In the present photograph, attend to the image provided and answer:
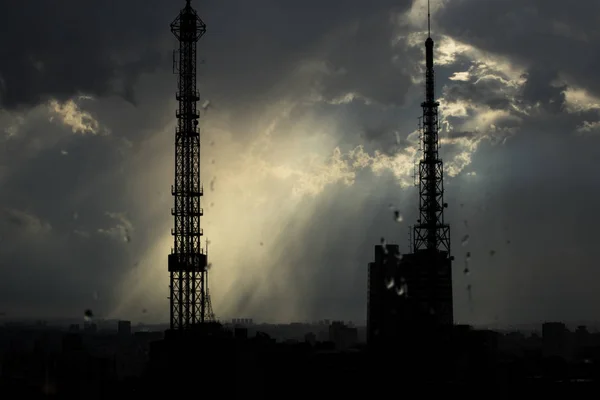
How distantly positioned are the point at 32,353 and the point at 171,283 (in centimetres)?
3230

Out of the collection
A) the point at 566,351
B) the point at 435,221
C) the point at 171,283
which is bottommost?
the point at 566,351

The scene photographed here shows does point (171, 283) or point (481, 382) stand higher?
point (171, 283)

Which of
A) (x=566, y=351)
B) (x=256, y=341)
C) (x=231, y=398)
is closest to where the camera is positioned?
(x=231, y=398)

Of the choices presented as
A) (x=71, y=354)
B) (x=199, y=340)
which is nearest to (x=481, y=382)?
(x=199, y=340)

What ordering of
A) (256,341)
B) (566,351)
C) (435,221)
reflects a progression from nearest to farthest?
(256,341) → (435,221) → (566,351)

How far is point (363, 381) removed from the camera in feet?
264

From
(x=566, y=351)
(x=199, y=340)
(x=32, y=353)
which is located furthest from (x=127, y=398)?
(x=566, y=351)

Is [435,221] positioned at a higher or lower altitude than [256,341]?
higher

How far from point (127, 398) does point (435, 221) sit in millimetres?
46762

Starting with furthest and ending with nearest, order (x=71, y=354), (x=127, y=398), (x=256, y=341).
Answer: (x=71, y=354) < (x=256, y=341) < (x=127, y=398)

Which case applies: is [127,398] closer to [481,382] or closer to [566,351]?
[481,382]

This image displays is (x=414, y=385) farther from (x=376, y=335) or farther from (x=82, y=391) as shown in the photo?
(x=82, y=391)

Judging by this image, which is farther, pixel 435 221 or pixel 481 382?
pixel 435 221

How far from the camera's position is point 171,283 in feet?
269
